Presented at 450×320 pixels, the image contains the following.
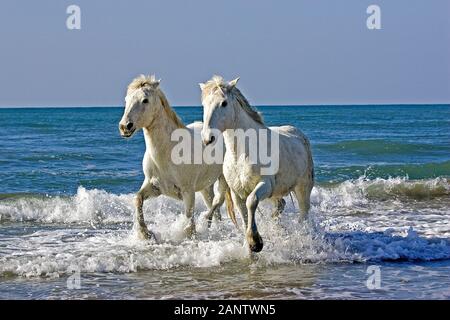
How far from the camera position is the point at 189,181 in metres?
8.60

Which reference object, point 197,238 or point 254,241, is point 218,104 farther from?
point 197,238

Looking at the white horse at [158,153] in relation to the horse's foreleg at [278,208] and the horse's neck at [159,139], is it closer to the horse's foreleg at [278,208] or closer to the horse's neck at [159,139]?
the horse's neck at [159,139]

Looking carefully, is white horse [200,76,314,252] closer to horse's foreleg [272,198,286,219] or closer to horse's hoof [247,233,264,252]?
horse's hoof [247,233,264,252]

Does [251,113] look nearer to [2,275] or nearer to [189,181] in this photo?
[189,181]

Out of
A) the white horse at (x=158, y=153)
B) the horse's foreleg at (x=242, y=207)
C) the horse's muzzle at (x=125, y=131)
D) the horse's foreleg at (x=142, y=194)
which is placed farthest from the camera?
the horse's foreleg at (x=142, y=194)

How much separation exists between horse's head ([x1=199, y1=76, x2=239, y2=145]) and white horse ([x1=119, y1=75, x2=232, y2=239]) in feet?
3.39

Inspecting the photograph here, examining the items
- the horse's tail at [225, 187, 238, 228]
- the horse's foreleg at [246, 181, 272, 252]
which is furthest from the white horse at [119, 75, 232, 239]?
the horse's foreleg at [246, 181, 272, 252]

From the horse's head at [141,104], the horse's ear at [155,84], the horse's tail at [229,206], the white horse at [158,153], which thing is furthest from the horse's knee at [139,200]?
the horse's ear at [155,84]

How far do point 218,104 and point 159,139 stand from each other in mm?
1552

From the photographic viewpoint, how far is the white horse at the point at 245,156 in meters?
7.03

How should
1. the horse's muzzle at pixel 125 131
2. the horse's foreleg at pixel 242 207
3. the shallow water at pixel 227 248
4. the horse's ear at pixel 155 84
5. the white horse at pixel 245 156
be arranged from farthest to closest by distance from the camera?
the horse's ear at pixel 155 84
the horse's muzzle at pixel 125 131
the horse's foreleg at pixel 242 207
the white horse at pixel 245 156
the shallow water at pixel 227 248

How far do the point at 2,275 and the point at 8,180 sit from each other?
33.1 feet

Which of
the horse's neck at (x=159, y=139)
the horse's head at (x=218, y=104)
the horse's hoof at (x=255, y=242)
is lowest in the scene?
the horse's hoof at (x=255, y=242)
